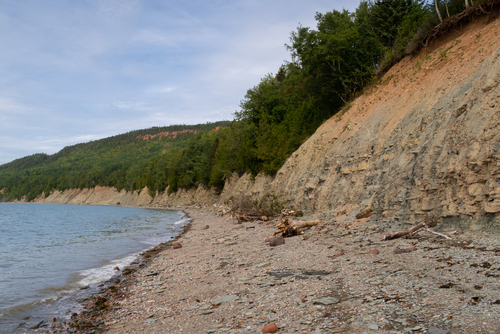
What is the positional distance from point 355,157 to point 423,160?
6.53 metres

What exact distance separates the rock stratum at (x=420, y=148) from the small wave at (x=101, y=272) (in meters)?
9.87

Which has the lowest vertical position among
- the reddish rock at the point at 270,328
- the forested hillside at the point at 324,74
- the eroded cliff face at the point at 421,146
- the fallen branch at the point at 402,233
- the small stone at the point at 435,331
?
the fallen branch at the point at 402,233

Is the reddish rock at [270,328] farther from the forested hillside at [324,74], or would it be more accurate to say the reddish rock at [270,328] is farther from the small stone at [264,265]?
the forested hillside at [324,74]

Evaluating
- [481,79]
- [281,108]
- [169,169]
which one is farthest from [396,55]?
[169,169]

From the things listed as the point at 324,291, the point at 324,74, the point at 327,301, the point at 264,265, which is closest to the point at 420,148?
the point at 264,265

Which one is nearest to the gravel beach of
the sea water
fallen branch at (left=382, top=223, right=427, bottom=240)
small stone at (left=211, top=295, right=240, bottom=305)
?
small stone at (left=211, top=295, right=240, bottom=305)

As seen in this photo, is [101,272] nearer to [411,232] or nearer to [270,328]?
[270,328]

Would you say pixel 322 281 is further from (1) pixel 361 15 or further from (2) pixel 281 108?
(2) pixel 281 108

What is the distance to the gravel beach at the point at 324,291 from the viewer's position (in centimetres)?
432

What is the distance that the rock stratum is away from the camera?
8859mm

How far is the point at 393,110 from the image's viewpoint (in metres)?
17.6

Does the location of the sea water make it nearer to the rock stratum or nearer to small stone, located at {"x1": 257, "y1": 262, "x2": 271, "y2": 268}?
small stone, located at {"x1": 257, "y1": 262, "x2": 271, "y2": 268}

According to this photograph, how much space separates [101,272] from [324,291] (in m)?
9.19

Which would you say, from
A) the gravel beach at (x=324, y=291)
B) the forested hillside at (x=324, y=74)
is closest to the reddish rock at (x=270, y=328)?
the gravel beach at (x=324, y=291)
